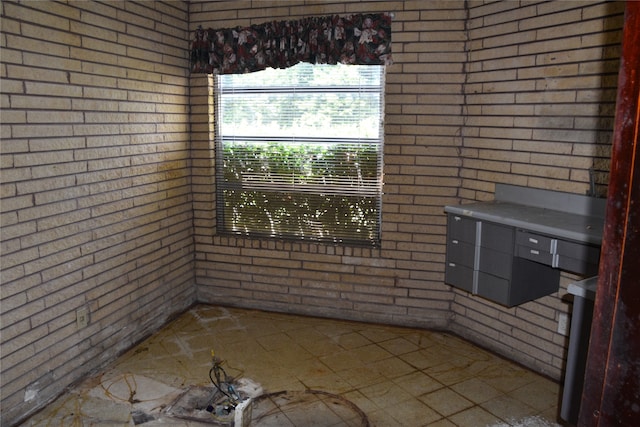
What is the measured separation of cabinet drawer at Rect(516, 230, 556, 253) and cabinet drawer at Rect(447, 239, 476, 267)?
0.43 meters

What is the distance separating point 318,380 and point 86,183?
7.16ft

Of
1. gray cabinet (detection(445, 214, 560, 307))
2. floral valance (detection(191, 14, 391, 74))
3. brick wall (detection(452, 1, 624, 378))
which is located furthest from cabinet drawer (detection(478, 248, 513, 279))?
floral valance (detection(191, 14, 391, 74))

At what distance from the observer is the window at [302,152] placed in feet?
14.8

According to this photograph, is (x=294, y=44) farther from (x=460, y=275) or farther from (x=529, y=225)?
(x=529, y=225)

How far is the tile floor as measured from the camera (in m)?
3.17

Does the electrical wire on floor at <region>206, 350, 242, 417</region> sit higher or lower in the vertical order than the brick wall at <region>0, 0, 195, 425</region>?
lower

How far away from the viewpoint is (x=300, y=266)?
4.83 m

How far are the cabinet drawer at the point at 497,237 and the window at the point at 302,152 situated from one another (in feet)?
3.99

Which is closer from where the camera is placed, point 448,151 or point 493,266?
point 493,266

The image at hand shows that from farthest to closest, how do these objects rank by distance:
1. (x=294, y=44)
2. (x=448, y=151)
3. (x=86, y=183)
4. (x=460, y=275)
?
(x=294, y=44) → (x=448, y=151) → (x=460, y=275) → (x=86, y=183)

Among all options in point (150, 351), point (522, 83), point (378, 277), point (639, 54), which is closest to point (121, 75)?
point (150, 351)

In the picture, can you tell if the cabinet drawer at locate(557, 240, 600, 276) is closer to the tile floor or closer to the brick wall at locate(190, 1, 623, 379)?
the brick wall at locate(190, 1, 623, 379)

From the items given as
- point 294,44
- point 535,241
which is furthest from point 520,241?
point 294,44

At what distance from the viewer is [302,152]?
4691 millimetres
